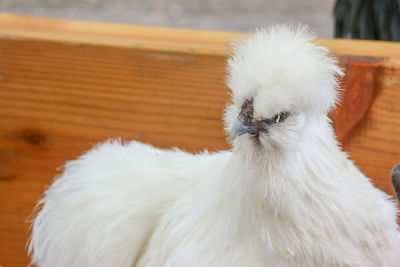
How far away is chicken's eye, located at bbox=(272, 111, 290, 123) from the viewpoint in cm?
54

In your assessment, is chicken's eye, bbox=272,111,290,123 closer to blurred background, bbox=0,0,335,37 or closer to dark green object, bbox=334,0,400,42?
dark green object, bbox=334,0,400,42

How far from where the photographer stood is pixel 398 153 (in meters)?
0.77

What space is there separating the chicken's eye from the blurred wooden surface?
0.27 meters

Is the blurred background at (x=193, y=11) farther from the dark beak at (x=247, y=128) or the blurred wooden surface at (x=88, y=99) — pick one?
the dark beak at (x=247, y=128)

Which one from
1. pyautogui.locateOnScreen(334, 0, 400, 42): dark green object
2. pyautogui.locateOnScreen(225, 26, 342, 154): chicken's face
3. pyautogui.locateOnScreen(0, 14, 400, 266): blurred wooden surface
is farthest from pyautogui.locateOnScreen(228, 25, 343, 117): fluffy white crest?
pyautogui.locateOnScreen(334, 0, 400, 42): dark green object

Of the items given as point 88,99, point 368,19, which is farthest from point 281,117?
point 368,19

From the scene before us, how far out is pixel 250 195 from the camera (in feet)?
1.97

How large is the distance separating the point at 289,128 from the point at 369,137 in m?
0.29

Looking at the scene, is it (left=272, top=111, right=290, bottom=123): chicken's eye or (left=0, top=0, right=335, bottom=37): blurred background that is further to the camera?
(left=0, top=0, right=335, bottom=37): blurred background

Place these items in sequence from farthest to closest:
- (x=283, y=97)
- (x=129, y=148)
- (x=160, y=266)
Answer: (x=129, y=148), (x=160, y=266), (x=283, y=97)

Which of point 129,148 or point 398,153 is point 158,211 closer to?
point 129,148

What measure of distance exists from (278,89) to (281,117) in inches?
1.3

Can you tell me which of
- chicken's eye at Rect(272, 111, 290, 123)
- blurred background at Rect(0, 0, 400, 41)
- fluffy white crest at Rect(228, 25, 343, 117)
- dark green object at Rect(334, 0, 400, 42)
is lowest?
chicken's eye at Rect(272, 111, 290, 123)

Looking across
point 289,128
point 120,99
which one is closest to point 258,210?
point 289,128
